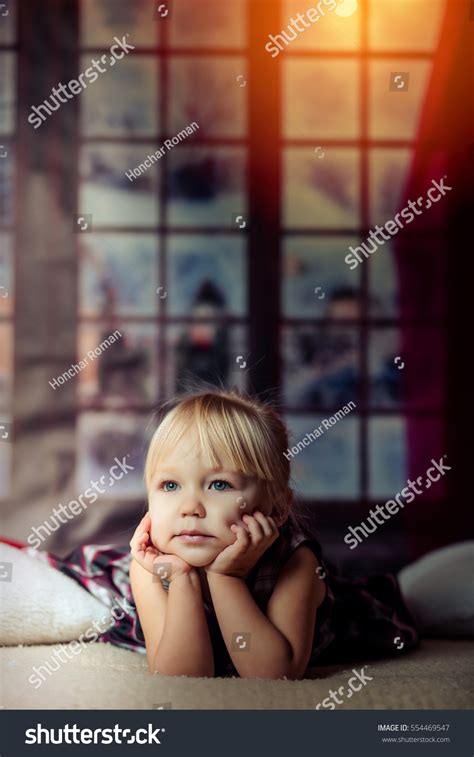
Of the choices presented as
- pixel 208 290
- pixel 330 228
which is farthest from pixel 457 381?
pixel 208 290

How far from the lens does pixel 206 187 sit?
1.56 meters

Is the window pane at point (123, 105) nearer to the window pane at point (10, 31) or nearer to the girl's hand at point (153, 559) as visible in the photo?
the window pane at point (10, 31)

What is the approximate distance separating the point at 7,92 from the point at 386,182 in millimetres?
697

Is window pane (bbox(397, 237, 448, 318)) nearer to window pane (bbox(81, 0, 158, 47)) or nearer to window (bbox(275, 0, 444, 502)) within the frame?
window (bbox(275, 0, 444, 502))

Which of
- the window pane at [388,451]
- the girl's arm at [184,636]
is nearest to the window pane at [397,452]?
the window pane at [388,451]

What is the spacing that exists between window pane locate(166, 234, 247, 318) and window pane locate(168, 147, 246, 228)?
1.4 inches

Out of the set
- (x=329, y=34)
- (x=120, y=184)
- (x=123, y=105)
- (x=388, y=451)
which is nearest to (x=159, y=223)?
(x=120, y=184)

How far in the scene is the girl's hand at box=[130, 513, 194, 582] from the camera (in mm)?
655

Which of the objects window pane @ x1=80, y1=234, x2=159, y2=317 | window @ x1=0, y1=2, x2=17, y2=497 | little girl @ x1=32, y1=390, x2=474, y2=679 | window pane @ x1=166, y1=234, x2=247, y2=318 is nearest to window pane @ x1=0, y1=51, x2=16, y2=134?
window @ x1=0, y1=2, x2=17, y2=497

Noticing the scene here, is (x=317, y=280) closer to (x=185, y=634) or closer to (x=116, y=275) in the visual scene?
(x=116, y=275)

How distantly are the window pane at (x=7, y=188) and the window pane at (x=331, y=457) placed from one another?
0.61 metres

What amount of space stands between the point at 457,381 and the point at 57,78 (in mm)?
900

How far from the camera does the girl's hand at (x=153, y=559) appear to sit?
655 mm

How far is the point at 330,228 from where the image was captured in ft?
5.15
